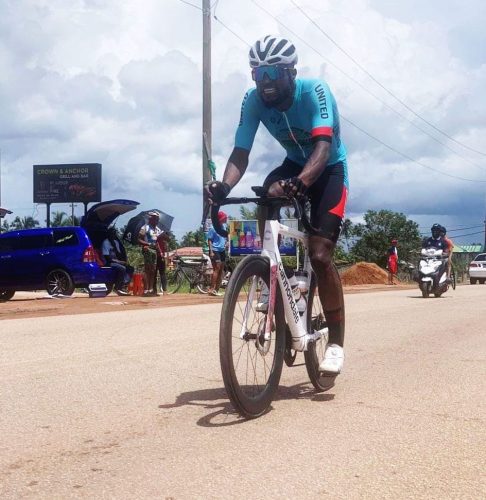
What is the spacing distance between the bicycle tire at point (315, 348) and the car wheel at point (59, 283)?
445 inches

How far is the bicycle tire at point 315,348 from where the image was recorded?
4676 millimetres

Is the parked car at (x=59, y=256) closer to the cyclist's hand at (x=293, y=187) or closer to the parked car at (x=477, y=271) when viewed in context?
the cyclist's hand at (x=293, y=187)

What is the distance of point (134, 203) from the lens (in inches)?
657

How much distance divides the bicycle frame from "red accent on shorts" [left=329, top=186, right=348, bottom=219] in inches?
8.6

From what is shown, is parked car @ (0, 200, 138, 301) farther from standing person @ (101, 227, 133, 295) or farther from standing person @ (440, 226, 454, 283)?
standing person @ (440, 226, 454, 283)

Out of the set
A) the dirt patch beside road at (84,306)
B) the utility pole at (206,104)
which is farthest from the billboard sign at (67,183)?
the dirt patch beside road at (84,306)

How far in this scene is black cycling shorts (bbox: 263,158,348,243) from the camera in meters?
4.42

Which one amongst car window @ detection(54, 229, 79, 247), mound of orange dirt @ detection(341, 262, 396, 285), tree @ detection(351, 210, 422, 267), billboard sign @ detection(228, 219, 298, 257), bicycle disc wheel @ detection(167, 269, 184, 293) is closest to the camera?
car window @ detection(54, 229, 79, 247)

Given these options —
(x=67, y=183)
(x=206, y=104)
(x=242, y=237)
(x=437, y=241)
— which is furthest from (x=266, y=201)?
→ (x=67, y=183)

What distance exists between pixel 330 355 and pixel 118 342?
2955mm

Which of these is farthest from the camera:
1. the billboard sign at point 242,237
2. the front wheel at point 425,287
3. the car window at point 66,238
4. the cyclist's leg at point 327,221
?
the billboard sign at point 242,237

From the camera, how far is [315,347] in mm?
4793

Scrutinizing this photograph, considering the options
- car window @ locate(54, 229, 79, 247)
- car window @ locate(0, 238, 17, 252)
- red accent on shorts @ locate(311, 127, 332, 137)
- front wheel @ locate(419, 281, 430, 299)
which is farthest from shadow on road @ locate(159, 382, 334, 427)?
car window @ locate(0, 238, 17, 252)

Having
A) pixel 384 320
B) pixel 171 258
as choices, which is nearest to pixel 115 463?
pixel 384 320
